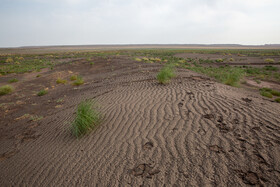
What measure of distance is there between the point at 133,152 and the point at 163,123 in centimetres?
113

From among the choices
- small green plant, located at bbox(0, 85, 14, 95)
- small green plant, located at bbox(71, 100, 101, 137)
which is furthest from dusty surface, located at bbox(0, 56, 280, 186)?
small green plant, located at bbox(0, 85, 14, 95)

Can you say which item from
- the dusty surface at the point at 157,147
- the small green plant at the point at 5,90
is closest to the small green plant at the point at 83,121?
the dusty surface at the point at 157,147

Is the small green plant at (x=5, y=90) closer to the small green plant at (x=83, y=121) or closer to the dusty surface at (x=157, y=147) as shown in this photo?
the dusty surface at (x=157, y=147)

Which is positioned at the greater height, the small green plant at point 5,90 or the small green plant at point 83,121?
the small green plant at point 83,121

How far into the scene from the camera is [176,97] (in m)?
5.32

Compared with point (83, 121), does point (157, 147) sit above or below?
below

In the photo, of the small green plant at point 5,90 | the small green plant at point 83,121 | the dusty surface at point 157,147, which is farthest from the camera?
the small green plant at point 5,90

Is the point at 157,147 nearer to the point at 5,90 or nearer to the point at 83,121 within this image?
the point at 83,121

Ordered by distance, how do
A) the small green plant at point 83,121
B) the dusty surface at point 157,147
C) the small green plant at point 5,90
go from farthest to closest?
the small green plant at point 5,90, the small green plant at point 83,121, the dusty surface at point 157,147

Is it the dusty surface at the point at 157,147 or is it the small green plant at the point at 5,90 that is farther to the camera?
the small green plant at the point at 5,90

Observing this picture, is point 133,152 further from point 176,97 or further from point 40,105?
point 40,105

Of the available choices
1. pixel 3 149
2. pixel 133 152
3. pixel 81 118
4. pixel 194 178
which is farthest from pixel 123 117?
pixel 3 149

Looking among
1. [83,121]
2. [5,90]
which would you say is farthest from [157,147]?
[5,90]

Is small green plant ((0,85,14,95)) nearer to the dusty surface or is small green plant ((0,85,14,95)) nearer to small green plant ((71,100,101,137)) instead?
the dusty surface
